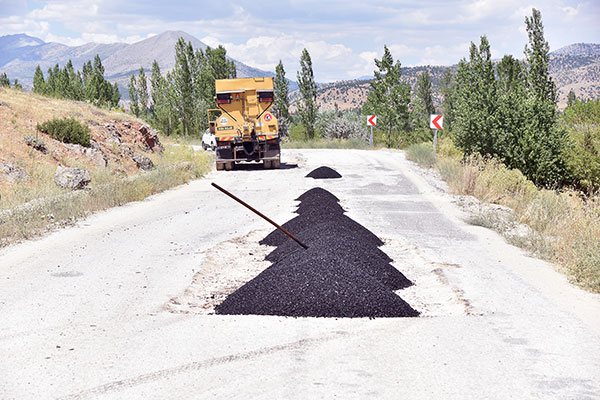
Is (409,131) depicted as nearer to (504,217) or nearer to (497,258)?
(504,217)

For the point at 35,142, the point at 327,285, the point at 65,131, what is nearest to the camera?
the point at 327,285

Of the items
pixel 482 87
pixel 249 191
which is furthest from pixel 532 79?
pixel 249 191

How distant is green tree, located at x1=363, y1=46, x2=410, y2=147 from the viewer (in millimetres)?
45500

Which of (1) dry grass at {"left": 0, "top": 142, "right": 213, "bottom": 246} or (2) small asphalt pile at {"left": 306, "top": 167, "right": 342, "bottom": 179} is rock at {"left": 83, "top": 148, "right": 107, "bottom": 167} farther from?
(2) small asphalt pile at {"left": 306, "top": 167, "right": 342, "bottom": 179}

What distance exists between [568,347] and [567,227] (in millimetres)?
5088

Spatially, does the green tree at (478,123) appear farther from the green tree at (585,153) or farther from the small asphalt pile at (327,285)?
the small asphalt pile at (327,285)

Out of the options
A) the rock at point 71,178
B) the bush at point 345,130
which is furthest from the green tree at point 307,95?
the rock at point 71,178

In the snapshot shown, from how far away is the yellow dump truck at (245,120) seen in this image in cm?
2542

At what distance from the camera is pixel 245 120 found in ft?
83.9

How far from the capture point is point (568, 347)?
17.9 feet

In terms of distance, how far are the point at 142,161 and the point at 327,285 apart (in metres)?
17.4

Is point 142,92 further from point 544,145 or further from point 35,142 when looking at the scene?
point 544,145

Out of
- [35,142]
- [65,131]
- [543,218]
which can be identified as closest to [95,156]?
[65,131]

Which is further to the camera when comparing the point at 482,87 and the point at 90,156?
the point at 482,87
